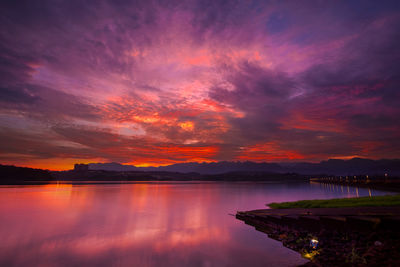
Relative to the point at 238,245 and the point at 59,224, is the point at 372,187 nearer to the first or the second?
the point at 238,245

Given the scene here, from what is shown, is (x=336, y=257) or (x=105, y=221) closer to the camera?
(x=336, y=257)

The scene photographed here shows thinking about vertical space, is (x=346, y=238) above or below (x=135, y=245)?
above

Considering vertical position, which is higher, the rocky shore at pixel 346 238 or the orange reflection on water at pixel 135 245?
the rocky shore at pixel 346 238

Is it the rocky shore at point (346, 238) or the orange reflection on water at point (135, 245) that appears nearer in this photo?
the rocky shore at point (346, 238)

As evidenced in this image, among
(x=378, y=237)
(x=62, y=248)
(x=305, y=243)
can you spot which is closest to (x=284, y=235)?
(x=305, y=243)

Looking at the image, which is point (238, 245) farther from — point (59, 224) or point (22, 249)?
point (59, 224)

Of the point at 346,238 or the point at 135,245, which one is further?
the point at 135,245

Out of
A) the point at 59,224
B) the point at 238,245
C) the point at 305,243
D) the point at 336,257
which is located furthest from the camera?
the point at 59,224

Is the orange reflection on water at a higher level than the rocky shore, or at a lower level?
lower

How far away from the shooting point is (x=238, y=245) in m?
20.7

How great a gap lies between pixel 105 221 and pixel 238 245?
22.0 meters

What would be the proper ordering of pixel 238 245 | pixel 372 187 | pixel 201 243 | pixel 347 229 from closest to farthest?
1. pixel 347 229
2. pixel 238 245
3. pixel 201 243
4. pixel 372 187

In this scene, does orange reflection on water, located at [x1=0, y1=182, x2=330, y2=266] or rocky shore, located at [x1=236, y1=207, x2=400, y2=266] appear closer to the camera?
rocky shore, located at [x1=236, y1=207, x2=400, y2=266]

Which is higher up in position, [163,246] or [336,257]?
[336,257]
